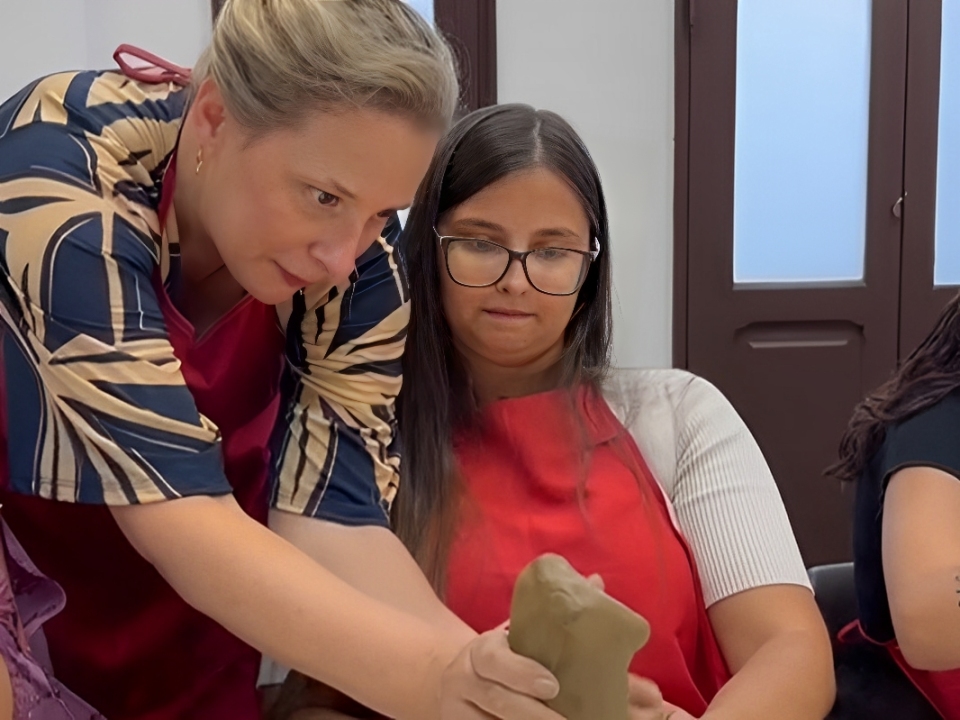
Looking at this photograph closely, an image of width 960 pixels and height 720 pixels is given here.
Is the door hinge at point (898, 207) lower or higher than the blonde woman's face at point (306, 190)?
lower

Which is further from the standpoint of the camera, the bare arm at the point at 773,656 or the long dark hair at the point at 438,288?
the long dark hair at the point at 438,288

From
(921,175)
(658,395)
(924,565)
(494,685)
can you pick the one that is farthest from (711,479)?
(921,175)

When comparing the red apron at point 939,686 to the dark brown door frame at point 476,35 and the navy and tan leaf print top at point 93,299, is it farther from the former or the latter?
the dark brown door frame at point 476,35

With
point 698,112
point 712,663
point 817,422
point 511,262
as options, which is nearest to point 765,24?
point 698,112

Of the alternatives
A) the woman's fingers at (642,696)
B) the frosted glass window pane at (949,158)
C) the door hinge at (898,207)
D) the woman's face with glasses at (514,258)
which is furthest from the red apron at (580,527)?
the frosted glass window pane at (949,158)

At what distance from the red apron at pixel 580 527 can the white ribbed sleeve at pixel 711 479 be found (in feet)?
0.08

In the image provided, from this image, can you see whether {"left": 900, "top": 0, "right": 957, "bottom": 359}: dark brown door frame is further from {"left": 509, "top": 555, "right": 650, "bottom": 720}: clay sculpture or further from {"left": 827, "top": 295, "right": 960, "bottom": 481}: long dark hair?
{"left": 509, "top": 555, "right": 650, "bottom": 720}: clay sculpture

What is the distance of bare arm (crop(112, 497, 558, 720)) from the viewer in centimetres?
75

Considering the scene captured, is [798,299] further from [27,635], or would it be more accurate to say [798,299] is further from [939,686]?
[27,635]

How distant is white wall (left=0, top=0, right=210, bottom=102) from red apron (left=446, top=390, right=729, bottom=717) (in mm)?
1730

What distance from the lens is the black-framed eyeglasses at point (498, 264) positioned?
114 centimetres

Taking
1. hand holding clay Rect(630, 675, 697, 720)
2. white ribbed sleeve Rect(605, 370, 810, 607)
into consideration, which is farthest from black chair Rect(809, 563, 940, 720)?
hand holding clay Rect(630, 675, 697, 720)

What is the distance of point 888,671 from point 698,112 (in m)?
1.80

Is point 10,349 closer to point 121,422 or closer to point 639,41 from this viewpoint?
point 121,422
